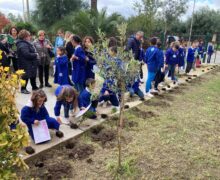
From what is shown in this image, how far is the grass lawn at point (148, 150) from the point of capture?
3.73 m

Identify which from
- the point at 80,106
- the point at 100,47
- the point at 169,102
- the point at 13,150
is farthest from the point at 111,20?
the point at 13,150

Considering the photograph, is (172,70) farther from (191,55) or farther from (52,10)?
(52,10)

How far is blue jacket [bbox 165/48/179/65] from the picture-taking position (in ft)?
31.7

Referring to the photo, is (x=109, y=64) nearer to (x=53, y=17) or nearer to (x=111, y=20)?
(x=111, y=20)

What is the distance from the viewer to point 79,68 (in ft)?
20.9

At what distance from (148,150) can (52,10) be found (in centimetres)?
2088

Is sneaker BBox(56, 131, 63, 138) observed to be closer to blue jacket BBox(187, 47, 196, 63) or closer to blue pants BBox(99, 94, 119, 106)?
blue pants BBox(99, 94, 119, 106)

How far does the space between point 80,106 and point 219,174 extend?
8.86 ft

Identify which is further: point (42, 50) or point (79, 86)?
point (42, 50)

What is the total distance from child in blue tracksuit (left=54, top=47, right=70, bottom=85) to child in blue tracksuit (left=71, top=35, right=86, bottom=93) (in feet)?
2.10

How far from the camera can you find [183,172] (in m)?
3.80

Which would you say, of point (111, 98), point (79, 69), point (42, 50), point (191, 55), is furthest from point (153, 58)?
point (191, 55)

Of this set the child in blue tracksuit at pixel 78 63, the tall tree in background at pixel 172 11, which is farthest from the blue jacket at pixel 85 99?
the tall tree in background at pixel 172 11

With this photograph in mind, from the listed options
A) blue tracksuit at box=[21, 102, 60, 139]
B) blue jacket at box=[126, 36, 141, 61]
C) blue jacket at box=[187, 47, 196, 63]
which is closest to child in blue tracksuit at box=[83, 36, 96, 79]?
blue jacket at box=[126, 36, 141, 61]
